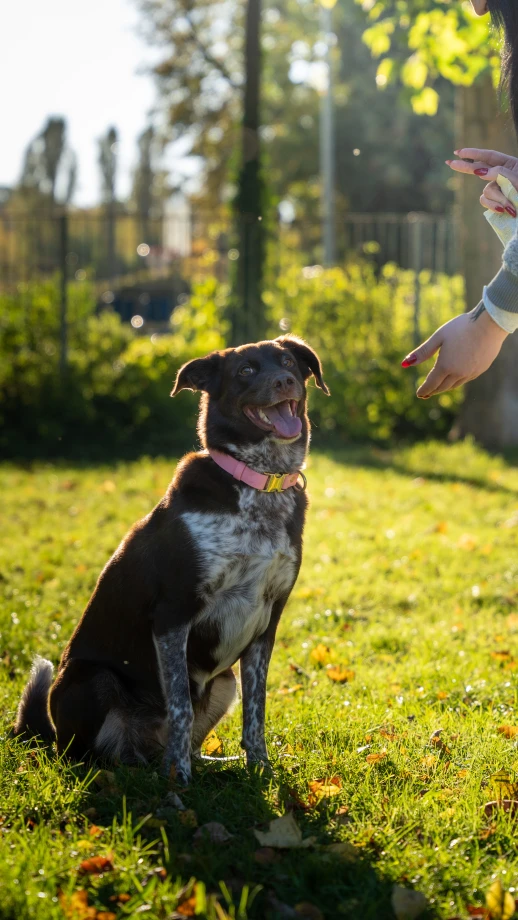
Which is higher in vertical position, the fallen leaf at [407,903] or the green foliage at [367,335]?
the green foliage at [367,335]

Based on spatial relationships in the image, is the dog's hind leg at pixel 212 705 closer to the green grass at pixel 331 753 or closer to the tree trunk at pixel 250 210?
the green grass at pixel 331 753

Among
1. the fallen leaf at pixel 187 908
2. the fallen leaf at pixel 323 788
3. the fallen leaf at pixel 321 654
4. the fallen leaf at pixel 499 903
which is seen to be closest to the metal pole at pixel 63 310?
the fallen leaf at pixel 321 654

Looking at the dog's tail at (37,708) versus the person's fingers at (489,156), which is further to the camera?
the dog's tail at (37,708)

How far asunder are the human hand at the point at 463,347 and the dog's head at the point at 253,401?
2.78ft

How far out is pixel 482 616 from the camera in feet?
19.4

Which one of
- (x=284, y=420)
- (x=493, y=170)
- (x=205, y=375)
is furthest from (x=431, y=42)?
(x=493, y=170)

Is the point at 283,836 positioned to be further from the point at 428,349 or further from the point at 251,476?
the point at 428,349

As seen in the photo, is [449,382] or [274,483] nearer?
[449,382]

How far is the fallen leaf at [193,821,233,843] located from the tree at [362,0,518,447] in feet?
29.6

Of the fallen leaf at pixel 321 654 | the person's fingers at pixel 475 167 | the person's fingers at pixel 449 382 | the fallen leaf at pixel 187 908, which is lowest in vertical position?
the fallen leaf at pixel 321 654

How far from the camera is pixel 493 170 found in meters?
3.08

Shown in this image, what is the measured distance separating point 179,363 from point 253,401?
929 cm

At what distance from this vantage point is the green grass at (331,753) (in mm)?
2713

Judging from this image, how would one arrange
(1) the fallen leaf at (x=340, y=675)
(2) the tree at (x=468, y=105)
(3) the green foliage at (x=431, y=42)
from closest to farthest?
(1) the fallen leaf at (x=340, y=675), (3) the green foliage at (x=431, y=42), (2) the tree at (x=468, y=105)
